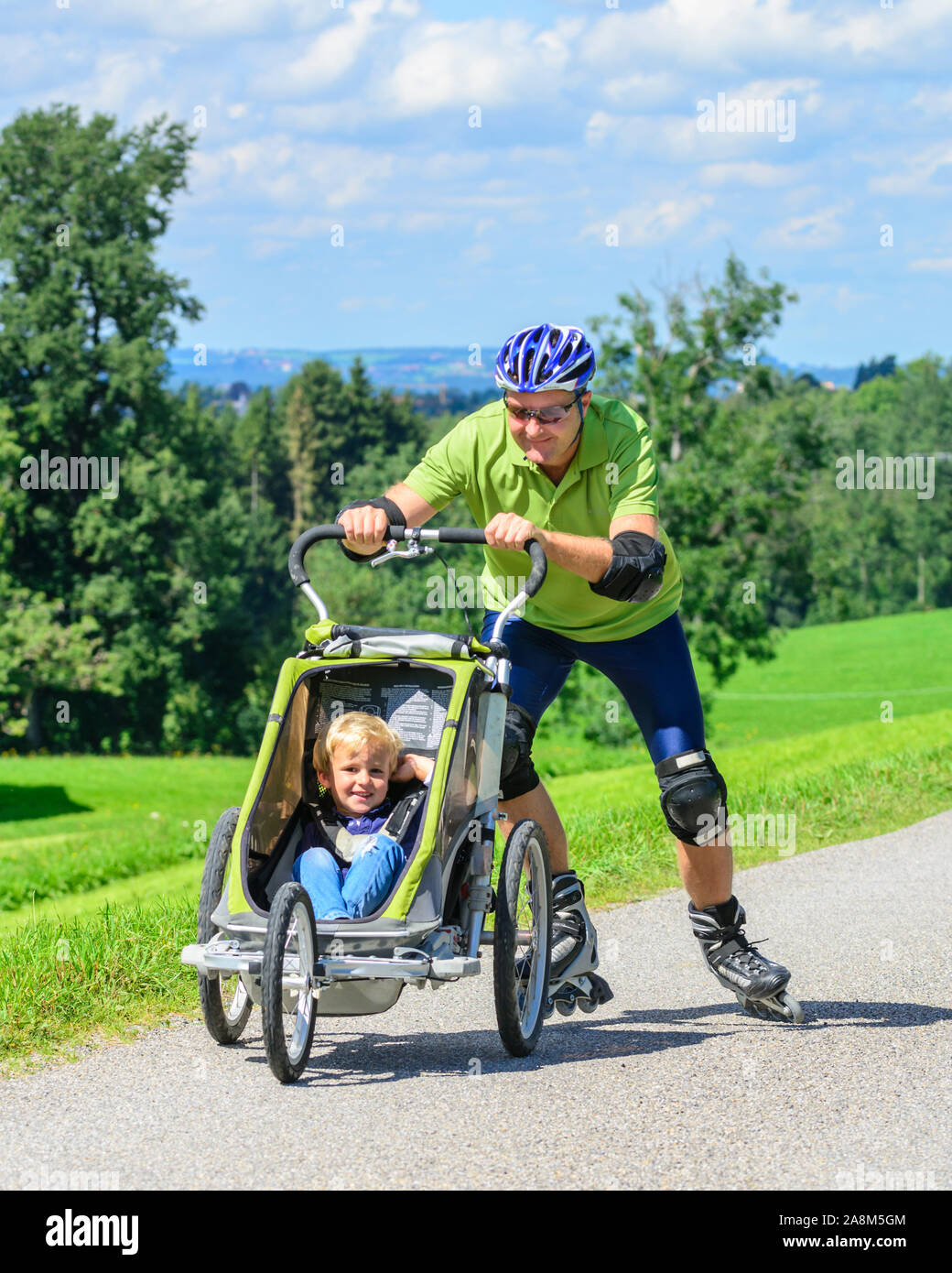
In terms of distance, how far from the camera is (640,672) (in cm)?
523

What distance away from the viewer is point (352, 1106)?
13.6 feet

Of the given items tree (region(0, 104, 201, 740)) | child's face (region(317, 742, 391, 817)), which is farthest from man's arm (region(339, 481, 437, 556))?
tree (region(0, 104, 201, 740))

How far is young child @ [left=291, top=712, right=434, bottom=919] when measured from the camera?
456 centimetres

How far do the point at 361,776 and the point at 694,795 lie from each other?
3.66 ft

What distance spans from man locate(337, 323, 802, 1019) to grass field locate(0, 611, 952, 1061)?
1.44 metres

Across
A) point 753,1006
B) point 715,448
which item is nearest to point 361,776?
→ point 753,1006

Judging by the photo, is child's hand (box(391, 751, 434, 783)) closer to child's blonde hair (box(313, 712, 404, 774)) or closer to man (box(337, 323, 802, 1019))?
child's blonde hair (box(313, 712, 404, 774))

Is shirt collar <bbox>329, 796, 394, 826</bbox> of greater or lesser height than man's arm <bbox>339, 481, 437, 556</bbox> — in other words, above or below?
below

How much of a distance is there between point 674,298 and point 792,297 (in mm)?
2484

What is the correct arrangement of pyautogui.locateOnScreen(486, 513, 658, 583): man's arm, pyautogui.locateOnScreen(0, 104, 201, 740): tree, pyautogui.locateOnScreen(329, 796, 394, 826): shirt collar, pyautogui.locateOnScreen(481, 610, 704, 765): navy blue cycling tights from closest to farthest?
pyautogui.locateOnScreen(486, 513, 658, 583): man's arm < pyautogui.locateOnScreen(329, 796, 394, 826): shirt collar < pyautogui.locateOnScreen(481, 610, 704, 765): navy blue cycling tights < pyautogui.locateOnScreen(0, 104, 201, 740): tree

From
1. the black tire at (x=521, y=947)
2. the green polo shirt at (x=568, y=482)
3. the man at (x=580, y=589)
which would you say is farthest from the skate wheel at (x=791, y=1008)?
the green polo shirt at (x=568, y=482)

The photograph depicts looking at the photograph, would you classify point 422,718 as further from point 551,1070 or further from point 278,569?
point 278,569

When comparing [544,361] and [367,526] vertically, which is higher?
[544,361]

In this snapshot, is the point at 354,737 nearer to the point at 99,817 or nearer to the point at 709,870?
the point at 709,870
